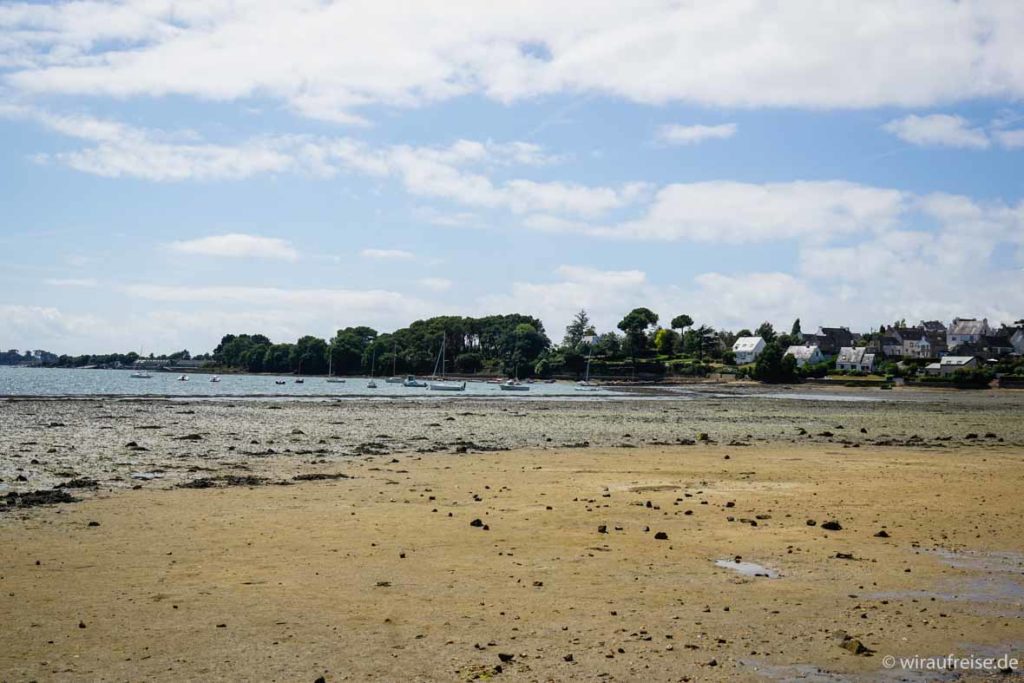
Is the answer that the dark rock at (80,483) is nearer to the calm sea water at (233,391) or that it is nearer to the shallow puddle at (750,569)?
the shallow puddle at (750,569)

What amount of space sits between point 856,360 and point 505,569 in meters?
182

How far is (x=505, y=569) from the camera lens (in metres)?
12.5

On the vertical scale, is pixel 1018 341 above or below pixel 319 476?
above

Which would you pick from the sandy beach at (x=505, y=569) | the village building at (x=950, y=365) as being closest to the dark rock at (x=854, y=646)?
the sandy beach at (x=505, y=569)

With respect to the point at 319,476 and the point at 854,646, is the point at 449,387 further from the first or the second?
the point at 854,646

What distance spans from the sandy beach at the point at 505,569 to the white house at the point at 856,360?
15855 centimetres

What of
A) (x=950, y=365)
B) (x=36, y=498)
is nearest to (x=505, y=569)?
(x=36, y=498)

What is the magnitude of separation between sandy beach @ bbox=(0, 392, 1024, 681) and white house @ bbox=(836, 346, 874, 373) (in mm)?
158553

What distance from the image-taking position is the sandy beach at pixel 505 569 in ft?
29.0

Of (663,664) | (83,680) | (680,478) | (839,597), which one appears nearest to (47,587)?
(83,680)

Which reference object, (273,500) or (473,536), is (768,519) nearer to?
(473,536)

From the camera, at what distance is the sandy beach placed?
8836 mm

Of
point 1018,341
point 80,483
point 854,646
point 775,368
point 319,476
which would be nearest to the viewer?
point 854,646

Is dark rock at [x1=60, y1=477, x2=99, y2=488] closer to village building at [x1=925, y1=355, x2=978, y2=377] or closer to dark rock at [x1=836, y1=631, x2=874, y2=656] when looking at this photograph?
dark rock at [x1=836, y1=631, x2=874, y2=656]
